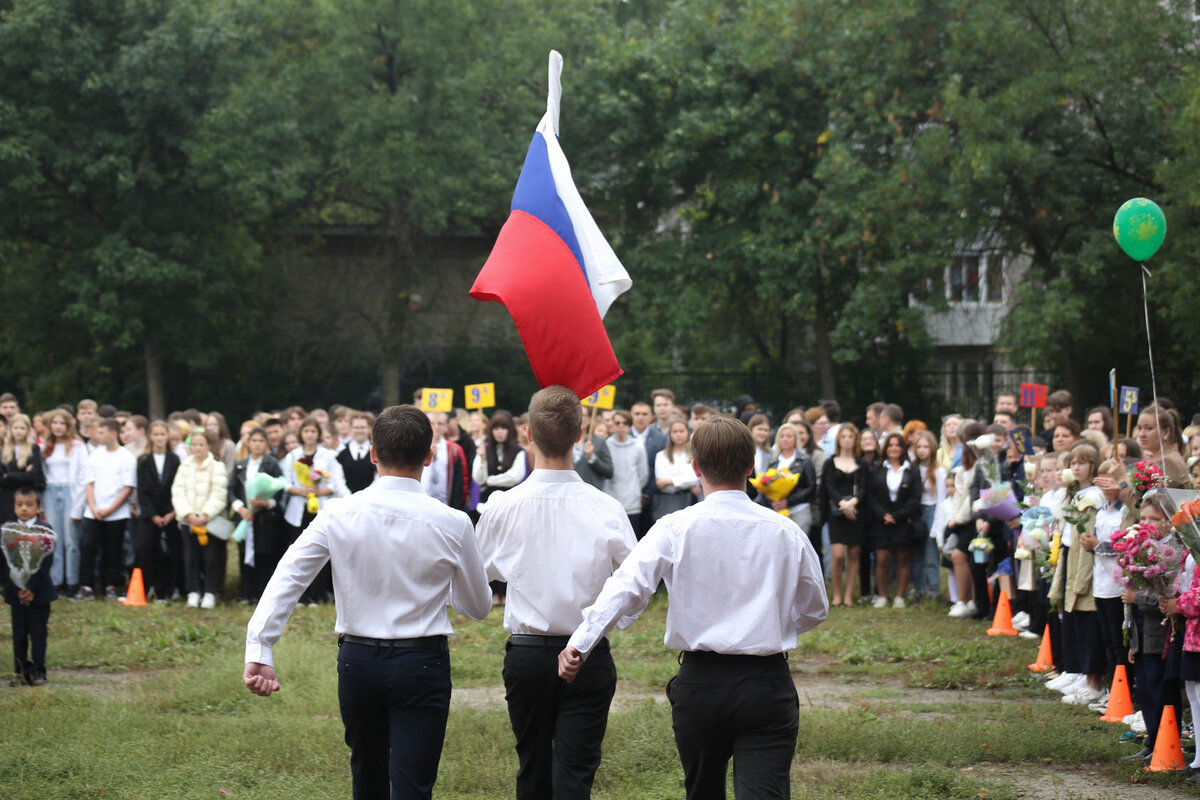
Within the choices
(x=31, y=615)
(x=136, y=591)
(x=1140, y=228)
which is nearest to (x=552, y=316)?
(x=1140, y=228)

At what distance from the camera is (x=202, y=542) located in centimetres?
1346

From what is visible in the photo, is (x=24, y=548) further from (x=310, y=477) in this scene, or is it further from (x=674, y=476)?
(x=674, y=476)

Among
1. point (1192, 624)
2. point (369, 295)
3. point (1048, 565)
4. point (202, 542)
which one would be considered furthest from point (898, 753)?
point (369, 295)

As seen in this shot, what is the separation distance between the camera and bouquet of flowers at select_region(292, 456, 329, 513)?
13172 mm

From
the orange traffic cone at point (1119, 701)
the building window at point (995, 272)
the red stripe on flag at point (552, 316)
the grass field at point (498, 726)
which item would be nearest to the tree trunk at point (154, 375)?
the building window at point (995, 272)

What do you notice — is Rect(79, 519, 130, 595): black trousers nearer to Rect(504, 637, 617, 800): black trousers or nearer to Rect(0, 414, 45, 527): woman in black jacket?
Rect(0, 414, 45, 527): woman in black jacket

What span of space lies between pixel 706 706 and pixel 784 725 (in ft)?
0.95

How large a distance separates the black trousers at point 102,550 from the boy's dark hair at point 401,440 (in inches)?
400

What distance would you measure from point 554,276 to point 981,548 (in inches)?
281

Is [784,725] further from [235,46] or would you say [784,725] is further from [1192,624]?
[235,46]

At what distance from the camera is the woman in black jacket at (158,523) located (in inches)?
547

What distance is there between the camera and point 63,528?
14.4m

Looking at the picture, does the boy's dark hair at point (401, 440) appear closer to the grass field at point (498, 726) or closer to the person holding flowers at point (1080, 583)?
the grass field at point (498, 726)

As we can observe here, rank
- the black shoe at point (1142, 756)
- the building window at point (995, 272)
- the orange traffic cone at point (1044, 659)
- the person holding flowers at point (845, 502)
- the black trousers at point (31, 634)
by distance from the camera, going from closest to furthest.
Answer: the black shoe at point (1142, 756), the black trousers at point (31, 634), the orange traffic cone at point (1044, 659), the person holding flowers at point (845, 502), the building window at point (995, 272)
